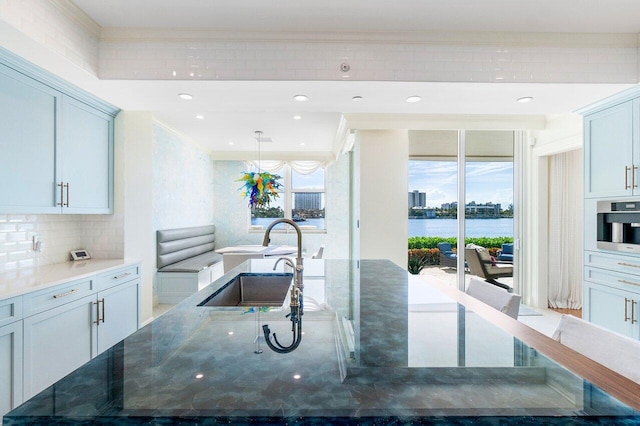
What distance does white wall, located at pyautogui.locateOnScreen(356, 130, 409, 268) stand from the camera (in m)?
4.17

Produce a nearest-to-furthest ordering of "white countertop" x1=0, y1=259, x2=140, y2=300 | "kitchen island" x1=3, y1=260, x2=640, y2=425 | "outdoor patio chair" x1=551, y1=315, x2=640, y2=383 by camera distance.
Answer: "kitchen island" x1=3, y1=260, x2=640, y2=425 → "outdoor patio chair" x1=551, y1=315, x2=640, y2=383 → "white countertop" x1=0, y1=259, x2=140, y2=300

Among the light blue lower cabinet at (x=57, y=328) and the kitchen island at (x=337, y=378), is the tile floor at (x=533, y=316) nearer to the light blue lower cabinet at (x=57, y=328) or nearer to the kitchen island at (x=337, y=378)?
the kitchen island at (x=337, y=378)

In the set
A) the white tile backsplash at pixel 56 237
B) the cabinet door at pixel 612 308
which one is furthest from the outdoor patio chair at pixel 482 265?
the white tile backsplash at pixel 56 237

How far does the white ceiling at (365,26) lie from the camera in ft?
7.20

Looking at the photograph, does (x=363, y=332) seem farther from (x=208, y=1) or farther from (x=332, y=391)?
(x=208, y=1)

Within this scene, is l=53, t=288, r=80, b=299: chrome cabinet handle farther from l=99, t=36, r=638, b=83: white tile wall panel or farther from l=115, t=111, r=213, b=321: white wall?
l=99, t=36, r=638, b=83: white tile wall panel

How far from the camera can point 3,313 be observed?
1.80 meters

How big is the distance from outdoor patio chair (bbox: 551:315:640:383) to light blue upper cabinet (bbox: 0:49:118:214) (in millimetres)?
3072

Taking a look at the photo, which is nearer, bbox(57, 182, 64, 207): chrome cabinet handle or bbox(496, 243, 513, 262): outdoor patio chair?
bbox(57, 182, 64, 207): chrome cabinet handle

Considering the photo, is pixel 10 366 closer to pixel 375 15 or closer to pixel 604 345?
pixel 604 345

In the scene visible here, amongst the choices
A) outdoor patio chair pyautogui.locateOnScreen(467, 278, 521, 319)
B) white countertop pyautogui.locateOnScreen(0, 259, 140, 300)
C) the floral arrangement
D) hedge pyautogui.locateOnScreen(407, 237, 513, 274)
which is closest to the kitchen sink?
outdoor patio chair pyautogui.locateOnScreen(467, 278, 521, 319)

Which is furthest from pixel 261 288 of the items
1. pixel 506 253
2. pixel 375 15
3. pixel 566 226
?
pixel 566 226

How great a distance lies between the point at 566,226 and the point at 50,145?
574 centimetres

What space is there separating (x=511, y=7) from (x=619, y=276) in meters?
2.33
